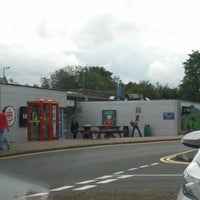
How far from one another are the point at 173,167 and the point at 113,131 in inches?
832

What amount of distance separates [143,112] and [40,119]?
16130 mm

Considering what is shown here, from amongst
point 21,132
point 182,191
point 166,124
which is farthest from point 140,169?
point 166,124

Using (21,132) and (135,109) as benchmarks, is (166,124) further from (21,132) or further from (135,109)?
(21,132)

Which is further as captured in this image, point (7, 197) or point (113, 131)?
point (113, 131)

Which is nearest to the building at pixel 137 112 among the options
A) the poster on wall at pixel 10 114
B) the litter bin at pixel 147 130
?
the litter bin at pixel 147 130

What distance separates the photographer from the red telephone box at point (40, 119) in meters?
31.3

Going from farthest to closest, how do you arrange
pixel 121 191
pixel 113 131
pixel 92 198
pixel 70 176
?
pixel 113 131 → pixel 70 176 → pixel 121 191 → pixel 92 198

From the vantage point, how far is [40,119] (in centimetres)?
3130

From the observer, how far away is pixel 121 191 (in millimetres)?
10383

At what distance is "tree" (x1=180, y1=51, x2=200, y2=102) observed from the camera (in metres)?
69.2

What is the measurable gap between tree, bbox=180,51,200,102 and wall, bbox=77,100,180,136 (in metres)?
24.2

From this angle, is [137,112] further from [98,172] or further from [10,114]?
[98,172]

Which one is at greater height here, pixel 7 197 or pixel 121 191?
pixel 7 197

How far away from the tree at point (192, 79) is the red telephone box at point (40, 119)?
130 feet
